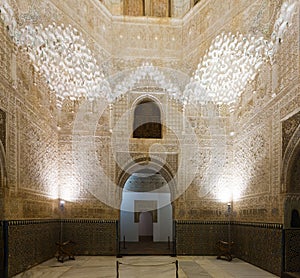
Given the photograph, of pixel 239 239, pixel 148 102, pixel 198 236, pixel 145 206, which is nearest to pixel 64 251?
pixel 198 236

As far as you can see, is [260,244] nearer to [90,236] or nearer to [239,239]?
[239,239]

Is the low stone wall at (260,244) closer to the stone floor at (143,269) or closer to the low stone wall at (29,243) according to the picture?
the stone floor at (143,269)

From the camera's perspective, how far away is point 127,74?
10695 mm

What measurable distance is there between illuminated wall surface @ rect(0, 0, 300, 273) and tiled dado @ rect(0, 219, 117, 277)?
0.50ft

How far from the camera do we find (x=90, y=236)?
1002 cm

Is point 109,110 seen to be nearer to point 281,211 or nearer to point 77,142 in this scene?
point 77,142

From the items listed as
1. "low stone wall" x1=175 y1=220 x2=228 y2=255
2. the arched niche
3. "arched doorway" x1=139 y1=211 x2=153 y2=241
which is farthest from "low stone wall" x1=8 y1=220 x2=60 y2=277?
"arched doorway" x1=139 y1=211 x2=153 y2=241

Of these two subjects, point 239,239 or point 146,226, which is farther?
point 146,226

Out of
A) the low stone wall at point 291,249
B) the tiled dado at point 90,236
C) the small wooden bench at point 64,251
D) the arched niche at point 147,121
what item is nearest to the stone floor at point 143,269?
the small wooden bench at point 64,251

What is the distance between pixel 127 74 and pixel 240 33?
11.0 feet

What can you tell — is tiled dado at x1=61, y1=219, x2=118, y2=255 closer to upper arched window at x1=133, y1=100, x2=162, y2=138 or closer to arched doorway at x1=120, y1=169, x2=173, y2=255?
upper arched window at x1=133, y1=100, x2=162, y2=138

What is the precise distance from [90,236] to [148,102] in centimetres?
427

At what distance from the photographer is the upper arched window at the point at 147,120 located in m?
11.4

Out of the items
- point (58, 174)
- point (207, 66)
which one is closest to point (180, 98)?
point (207, 66)
